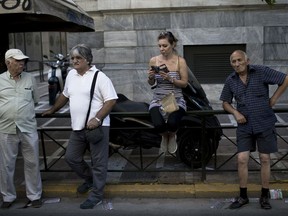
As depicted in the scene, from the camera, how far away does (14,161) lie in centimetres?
489

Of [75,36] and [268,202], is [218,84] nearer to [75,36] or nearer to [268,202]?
[75,36]

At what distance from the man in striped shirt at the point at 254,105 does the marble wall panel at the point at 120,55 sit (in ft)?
23.0

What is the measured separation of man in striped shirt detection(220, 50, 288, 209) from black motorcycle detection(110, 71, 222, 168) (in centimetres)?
83

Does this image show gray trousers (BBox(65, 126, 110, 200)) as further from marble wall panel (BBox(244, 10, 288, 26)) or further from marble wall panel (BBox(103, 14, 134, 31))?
marble wall panel (BBox(244, 10, 288, 26))

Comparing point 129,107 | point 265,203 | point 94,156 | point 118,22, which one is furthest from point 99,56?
point 265,203

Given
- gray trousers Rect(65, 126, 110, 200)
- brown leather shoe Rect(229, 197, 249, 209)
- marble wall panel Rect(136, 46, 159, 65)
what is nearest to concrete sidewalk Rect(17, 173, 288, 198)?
brown leather shoe Rect(229, 197, 249, 209)

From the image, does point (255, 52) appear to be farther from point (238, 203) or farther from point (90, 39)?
point (238, 203)

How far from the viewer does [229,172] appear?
19.2 feet

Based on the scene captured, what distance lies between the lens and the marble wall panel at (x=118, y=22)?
37.6 feet

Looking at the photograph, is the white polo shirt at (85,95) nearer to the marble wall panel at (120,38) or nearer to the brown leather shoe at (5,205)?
the brown leather shoe at (5,205)

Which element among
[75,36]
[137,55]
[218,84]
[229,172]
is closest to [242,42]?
[218,84]

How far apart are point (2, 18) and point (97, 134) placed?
11.8 feet

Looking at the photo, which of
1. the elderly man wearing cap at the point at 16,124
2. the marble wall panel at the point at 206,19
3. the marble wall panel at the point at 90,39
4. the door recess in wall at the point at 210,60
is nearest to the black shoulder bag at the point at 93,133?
the elderly man wearing cap at the point at 16,124

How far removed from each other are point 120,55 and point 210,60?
2567 mm
